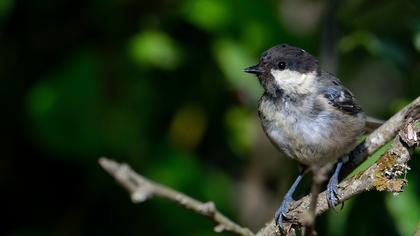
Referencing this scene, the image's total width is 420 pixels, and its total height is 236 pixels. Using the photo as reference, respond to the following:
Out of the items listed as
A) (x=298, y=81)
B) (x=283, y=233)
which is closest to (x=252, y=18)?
(x=298, y=81)

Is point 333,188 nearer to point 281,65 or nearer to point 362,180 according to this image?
point 362,180

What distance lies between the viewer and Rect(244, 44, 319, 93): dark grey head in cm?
352

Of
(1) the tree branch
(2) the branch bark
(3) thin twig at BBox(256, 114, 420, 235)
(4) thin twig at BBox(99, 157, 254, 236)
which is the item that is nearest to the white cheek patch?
(2) the branch bark

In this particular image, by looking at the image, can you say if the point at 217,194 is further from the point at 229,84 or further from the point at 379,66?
the point at 379,66

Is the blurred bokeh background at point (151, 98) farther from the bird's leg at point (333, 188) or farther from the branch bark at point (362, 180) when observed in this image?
the branch bark at point (362, 180)

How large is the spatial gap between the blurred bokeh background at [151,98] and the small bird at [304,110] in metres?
0.17

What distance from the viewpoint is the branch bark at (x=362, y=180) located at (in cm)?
186

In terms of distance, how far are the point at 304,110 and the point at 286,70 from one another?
0.78 ft

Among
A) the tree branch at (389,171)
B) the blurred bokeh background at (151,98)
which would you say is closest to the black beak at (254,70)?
the blurred bokeh background at (151,98)

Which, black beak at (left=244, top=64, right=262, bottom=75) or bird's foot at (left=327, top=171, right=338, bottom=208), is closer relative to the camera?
bird's foot at (left=327, top=171, right=338, bottom=208)

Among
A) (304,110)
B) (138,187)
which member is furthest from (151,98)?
(138,187)

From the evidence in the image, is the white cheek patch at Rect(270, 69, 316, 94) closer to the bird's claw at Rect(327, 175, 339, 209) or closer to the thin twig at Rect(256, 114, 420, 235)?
the bird's claw at Rect(327, 175, 339, 209)

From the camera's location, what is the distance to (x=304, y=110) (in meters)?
3.43

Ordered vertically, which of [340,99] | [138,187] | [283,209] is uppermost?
[340,99]
